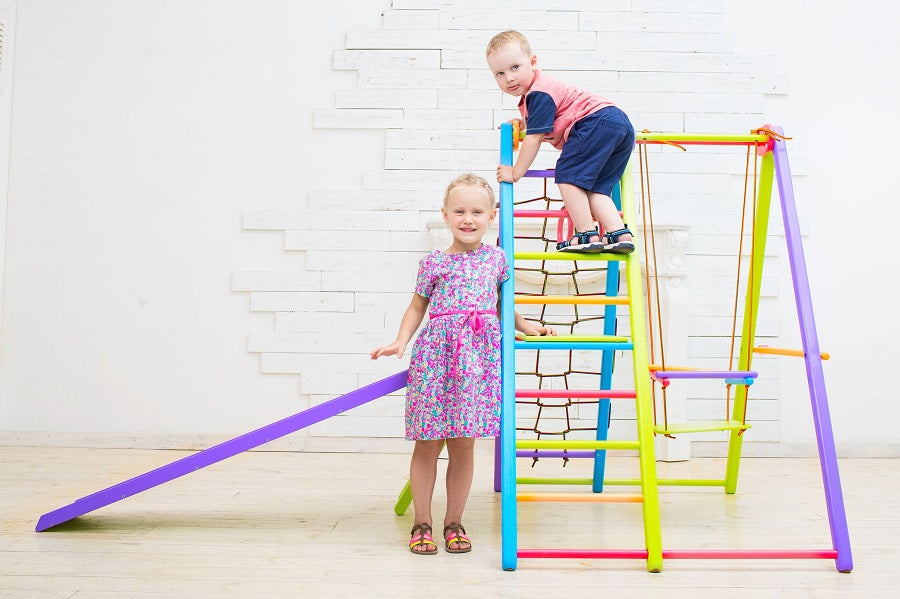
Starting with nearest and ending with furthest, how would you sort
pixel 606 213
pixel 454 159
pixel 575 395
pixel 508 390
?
pixel 508 390 < pixel 606 213 < pixel 575 395 < pixel 454 159

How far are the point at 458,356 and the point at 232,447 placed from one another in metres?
0.69

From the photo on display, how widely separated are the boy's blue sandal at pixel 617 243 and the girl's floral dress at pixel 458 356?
1.00 feet

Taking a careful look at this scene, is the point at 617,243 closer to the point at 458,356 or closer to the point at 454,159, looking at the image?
the point at 458,356

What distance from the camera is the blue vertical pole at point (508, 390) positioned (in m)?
2.03

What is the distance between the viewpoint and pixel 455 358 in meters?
2.21

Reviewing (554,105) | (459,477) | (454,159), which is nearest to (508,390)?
(459,477)

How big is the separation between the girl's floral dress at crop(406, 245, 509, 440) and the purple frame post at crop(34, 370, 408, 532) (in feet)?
0.34

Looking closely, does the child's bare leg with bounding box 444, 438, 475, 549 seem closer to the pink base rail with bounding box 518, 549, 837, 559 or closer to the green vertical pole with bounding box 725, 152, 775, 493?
the pink base rail with bounding box 518, 549, 837, 559

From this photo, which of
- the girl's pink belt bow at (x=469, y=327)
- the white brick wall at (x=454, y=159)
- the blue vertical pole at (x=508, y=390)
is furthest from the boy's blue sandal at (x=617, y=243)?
the white brick wall at (x=454, y=159)

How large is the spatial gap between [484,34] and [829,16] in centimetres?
169

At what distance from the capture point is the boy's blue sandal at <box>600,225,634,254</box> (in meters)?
2.30

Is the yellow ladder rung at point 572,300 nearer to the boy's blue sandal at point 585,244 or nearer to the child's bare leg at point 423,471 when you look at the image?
the boy's blue sandal at point 585,244

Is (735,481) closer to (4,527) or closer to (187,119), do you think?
(4,527)

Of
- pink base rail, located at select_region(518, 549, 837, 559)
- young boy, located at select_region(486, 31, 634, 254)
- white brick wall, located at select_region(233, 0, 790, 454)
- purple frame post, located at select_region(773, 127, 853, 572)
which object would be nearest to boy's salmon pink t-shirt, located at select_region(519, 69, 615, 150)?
young boy, located at select_region(486, 31, 634, 254)
